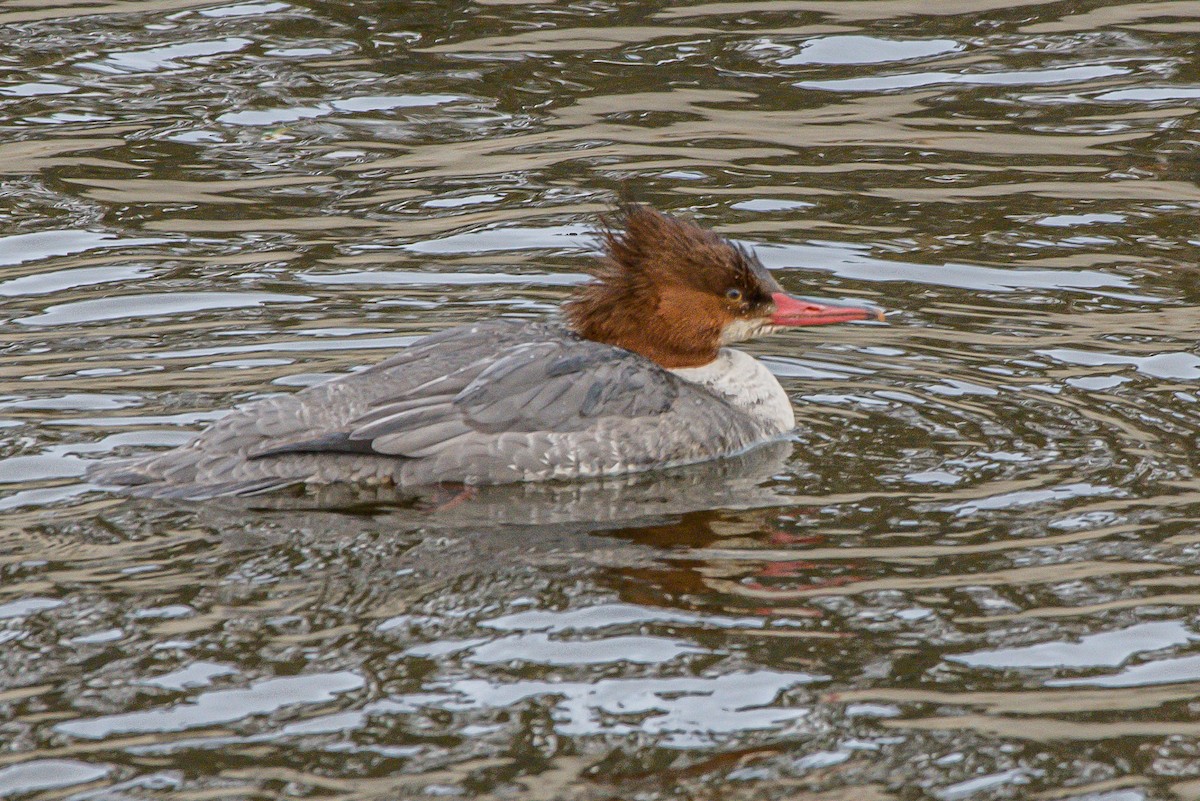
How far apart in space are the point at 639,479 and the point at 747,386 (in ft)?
2.76

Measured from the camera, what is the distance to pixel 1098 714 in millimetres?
5508

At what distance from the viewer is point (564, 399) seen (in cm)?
791

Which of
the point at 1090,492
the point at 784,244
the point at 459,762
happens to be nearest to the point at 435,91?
the point at 784,244

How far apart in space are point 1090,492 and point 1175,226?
402cm

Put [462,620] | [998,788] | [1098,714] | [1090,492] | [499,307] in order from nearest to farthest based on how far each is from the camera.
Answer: [998,788] → [1098,714] → [462,620] → [1090,492] → [499,307]

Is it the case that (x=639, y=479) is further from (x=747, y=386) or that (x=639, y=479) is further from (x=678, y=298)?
(x=678, y=298)

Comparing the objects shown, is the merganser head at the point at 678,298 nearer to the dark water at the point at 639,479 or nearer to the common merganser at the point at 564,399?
the common merganser at the point at 564,399

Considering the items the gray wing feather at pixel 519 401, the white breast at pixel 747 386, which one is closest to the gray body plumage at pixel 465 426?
the gray wing feather at pixel 519 401

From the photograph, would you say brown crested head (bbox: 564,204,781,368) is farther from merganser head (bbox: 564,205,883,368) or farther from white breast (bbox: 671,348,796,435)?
white breast (bbox: 671,348,796,435)

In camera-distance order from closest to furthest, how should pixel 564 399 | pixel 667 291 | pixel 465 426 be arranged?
pixel 465 426
pixel 564 399
pixel 667 291

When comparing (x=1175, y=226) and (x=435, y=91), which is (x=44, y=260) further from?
Result: (x=1175, y=226)

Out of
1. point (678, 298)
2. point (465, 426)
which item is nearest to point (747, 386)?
point (678, 298)

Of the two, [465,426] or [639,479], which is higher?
[465,426]

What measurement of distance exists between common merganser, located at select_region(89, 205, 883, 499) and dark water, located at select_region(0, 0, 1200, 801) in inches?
8.7
